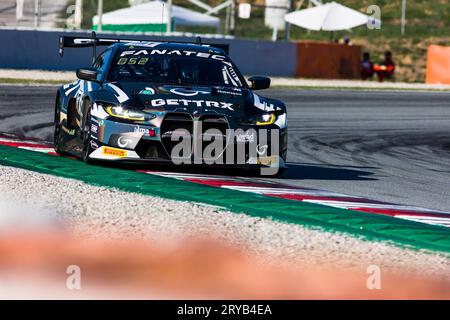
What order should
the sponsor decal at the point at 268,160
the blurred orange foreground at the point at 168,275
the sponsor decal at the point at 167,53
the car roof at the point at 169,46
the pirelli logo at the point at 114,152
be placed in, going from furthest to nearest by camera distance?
the car roof at the point at 169,46
the sponsor decal at the point at 167,53
the sponsor decal at the point at 268,160
the pirelli logo at the point at 114,152
the blurred orange foreground at the point at 168,275

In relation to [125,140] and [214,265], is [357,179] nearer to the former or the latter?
[125,140]

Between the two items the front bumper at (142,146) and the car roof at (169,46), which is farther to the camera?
the car roof at (169,46)

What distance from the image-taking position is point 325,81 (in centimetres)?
3509

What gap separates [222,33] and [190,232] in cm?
2817

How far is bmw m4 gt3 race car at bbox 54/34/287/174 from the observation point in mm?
10797

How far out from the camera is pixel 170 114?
10766mm

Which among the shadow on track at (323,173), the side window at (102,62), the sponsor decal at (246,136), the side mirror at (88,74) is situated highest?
the side window at (102,62)

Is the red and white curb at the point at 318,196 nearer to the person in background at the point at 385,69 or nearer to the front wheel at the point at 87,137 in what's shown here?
the front wheel at the point at 87,137

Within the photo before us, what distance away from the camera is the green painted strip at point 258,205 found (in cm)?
834

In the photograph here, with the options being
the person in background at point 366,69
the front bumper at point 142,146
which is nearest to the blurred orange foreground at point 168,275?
the front bumper at point 142,146

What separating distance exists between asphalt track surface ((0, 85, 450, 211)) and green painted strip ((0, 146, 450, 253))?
135 cm

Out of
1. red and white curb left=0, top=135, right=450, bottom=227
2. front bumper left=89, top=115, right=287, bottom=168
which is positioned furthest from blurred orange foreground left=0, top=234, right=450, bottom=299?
front bumper left=89, top=115, right=287, bottom=168

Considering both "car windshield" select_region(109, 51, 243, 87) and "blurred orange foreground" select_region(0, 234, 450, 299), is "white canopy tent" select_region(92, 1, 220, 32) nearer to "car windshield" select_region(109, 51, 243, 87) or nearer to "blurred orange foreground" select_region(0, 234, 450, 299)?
"car windshield" select_region(109, 51, 243, 87)

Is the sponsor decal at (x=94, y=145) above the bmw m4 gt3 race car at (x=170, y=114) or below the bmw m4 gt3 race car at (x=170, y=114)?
below
